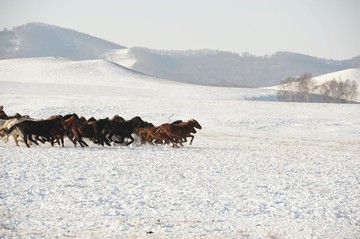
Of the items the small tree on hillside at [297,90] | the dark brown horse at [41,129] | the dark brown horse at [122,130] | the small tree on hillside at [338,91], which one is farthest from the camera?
the small tree on hillside at [338,91]

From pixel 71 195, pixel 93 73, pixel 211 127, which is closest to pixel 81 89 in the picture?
pixel 93 73

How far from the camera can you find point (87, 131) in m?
19.2

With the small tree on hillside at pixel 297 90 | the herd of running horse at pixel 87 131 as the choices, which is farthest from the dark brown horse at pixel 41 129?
the small tree on hillside at pixel 297 90

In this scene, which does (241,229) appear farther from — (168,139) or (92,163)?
(168,139)

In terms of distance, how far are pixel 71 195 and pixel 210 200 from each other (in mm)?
2613

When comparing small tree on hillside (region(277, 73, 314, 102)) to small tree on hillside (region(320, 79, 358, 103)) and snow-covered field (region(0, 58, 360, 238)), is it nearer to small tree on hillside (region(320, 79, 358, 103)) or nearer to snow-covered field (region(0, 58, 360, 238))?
small tree on hillside (region(320, 79, 358, 103))

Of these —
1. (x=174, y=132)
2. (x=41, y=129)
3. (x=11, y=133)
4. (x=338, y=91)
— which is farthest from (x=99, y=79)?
(x=41, y=129)

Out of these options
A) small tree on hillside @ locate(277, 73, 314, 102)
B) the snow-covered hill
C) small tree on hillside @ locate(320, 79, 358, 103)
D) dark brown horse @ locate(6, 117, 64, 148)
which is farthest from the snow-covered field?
small tree on hillside @ locate(320, 79, 358, 103)

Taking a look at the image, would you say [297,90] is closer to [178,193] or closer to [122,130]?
[122,130]

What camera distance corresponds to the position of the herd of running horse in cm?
1830

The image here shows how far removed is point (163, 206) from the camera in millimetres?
9500

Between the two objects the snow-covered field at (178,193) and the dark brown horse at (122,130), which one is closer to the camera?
the snow-covered field at (178,193)

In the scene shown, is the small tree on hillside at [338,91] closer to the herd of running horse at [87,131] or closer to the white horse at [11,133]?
the herd of running horse at [87,131]

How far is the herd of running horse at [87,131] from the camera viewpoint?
18.3 m
